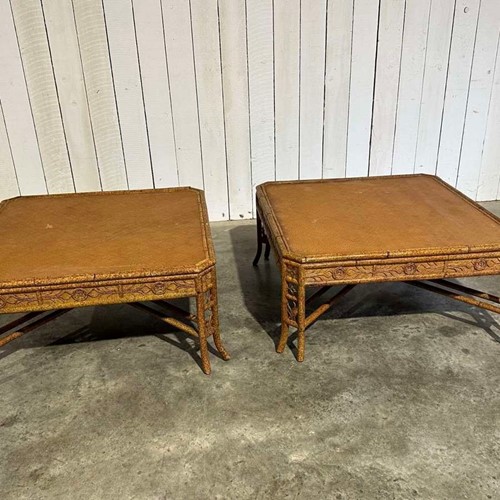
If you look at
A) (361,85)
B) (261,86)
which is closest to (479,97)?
(361,85)

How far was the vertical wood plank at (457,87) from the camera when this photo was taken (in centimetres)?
354

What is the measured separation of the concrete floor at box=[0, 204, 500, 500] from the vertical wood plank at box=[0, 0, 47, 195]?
146 centimetres

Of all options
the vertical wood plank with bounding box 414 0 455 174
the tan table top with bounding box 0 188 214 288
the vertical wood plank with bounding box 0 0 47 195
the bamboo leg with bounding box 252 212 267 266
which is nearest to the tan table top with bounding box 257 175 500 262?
the bamboo leg with bounding box 252 212 267 266

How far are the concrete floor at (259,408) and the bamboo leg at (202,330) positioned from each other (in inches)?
2.0

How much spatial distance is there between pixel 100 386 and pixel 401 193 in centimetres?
176

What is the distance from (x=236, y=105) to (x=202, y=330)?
6.74ft

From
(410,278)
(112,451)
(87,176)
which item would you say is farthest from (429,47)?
(112,451)

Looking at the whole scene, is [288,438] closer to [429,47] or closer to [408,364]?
[408,364]

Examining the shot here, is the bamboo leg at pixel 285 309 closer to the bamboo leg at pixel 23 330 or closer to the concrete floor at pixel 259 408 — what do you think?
the concrete floor at pixel 259 408

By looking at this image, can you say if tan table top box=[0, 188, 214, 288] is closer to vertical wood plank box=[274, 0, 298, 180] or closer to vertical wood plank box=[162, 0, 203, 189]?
vertical wood plank box=[162, 0, 203, 189]

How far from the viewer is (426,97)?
146 inches

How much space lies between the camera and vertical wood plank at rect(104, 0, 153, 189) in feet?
10.8

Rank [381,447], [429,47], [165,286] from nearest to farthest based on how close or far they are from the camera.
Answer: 1. [381,447]
2. [165,286]
3. [429,47]

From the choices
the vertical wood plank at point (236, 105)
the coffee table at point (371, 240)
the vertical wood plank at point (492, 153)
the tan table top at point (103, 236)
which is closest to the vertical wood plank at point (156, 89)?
the vertical wood plank at point (236, 105)
